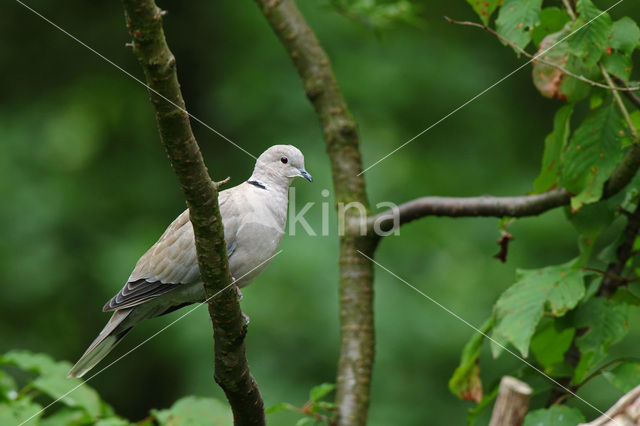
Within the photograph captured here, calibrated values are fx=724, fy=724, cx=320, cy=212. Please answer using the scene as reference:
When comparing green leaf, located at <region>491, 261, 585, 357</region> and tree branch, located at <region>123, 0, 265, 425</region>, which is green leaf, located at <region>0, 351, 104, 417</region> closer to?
tree branch, located at <region>123, 0, 265, 425</region>

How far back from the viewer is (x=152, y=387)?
677 centimetres

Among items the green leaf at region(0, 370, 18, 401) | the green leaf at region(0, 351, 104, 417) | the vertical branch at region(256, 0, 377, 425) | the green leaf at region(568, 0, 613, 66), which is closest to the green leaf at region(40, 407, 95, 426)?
the green leaf at region(0, 351, 104, 417)

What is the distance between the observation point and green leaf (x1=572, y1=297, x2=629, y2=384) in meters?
2.39

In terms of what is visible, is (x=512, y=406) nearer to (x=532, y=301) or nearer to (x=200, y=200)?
(x=200, y=200)

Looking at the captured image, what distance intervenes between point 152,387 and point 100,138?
2392 millimetres

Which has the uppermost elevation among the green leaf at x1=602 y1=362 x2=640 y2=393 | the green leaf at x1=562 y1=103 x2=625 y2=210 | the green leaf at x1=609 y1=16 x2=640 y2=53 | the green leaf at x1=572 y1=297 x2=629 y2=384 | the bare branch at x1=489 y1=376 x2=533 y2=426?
the green leaf at x1=609 y1=16 x2=640 y2=53

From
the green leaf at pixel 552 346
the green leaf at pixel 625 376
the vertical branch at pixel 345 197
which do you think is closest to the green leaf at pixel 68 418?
the vertical branch at pixel 345 197

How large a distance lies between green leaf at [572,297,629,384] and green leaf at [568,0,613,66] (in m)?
0.83

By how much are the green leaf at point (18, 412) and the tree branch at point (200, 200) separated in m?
0.61

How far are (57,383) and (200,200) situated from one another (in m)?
1.11

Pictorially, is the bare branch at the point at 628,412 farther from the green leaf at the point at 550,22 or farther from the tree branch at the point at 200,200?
the green leaf at the point at 550,22

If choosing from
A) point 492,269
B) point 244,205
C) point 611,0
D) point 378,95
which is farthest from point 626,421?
point 611,0

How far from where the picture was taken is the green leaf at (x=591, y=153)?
245 cm

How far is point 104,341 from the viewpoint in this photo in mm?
3186
